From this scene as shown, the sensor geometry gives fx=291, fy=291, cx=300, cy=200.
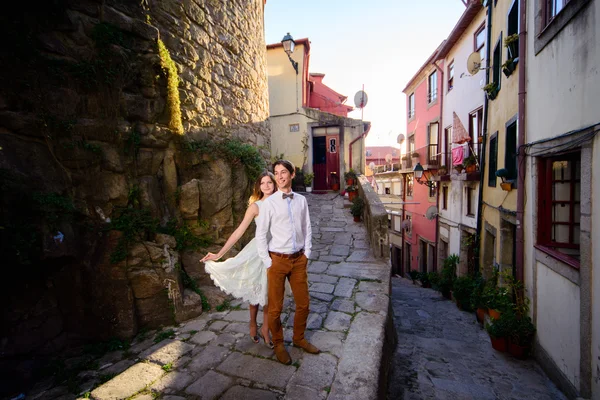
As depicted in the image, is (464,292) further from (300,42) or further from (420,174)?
(300,42)

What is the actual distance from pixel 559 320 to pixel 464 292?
15.1ft

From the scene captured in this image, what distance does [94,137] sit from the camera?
3.46 meters

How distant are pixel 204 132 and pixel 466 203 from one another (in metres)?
9.86

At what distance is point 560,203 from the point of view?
192 inches

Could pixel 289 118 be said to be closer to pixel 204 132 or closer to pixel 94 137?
pixel 204 132

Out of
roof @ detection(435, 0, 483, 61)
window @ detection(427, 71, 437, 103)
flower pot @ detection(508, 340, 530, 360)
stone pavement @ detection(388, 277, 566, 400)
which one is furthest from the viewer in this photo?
window @ detection(427, 71, 437, 103)

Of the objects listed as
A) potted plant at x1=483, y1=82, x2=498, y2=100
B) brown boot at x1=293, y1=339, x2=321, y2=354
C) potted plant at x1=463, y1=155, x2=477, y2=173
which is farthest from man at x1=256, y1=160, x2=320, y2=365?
potted plant at x1=463, y1=155, x2=477, y2=173

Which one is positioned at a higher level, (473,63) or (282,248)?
(473,63)

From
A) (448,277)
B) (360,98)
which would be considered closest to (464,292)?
(448,277)

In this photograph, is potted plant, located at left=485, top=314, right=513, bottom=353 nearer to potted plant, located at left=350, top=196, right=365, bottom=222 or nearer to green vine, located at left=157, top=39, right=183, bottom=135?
potted plant, located at left=350, top=196, right=365, bottom=222

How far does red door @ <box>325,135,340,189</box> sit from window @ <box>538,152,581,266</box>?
26.1 feet

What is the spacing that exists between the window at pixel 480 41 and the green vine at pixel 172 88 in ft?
33.8

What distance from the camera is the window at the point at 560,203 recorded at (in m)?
4.67

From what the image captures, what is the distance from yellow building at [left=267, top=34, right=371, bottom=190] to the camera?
488 inches
